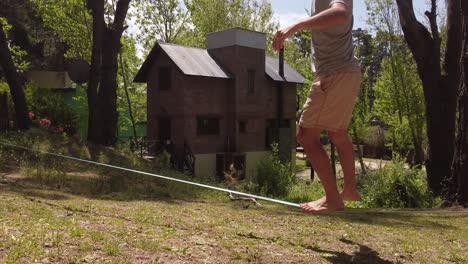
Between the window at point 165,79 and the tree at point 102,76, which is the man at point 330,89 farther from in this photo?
the window at point 165,79

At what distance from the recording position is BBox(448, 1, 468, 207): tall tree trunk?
28.3 feet

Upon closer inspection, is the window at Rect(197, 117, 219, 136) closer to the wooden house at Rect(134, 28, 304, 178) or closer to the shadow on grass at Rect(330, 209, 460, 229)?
the wooden house at Rect(134, 28, 304, 178)

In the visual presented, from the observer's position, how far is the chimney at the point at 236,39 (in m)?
26.5

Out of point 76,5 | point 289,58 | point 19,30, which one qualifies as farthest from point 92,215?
point 289,58

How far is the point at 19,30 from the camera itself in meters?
31.9

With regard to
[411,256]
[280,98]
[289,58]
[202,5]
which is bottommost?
[411,256]

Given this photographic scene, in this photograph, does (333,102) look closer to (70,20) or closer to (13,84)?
(13,84)

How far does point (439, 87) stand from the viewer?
1113 cm

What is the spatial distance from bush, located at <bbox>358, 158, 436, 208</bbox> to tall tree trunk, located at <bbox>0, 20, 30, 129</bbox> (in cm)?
1130

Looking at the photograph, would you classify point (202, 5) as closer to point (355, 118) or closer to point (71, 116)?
point (355, 118)

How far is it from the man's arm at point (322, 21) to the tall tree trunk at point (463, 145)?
5.82 metres

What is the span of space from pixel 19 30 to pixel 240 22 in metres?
16.1

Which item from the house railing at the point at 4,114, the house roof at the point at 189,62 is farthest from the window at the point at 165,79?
the house railing at the point at 4,114

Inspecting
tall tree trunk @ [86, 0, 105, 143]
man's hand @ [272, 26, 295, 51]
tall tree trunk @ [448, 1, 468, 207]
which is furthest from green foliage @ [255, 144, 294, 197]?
man's hand @ [272, 26, 295, 51]
